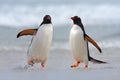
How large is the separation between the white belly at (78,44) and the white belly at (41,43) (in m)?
0.26

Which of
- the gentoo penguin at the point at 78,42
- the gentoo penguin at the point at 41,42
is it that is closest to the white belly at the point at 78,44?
the gentoo penguin at the point at 78,42

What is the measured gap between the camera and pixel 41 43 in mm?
7152

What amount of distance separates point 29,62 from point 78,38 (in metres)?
0.64

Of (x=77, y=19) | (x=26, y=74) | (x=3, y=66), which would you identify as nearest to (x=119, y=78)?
(x=26, y=74)

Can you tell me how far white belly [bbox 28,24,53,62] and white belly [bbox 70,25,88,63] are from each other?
0.85ft

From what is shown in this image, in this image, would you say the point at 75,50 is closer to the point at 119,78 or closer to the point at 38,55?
the point at 38,55

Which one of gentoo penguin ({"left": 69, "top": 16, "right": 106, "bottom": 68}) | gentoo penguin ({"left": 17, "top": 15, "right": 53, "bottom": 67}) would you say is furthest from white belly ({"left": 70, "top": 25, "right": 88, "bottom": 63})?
gentoo penguin ({"left": 17, "top": 15, "right": 53, "bottom": 67})

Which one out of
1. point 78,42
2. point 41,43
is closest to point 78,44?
point 78,42

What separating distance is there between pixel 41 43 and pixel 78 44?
1.40 feet

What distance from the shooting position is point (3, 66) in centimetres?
768

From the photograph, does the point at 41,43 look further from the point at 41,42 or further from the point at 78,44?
the point at 78,44

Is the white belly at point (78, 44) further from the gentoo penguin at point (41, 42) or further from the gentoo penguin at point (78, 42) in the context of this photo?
the gentoo penguin at point (41, 42)

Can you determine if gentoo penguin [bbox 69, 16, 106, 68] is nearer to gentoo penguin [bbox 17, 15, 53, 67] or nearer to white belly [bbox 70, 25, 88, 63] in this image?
white belly [bbox 70, 25, 88, 63]

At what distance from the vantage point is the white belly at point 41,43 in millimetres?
7113
